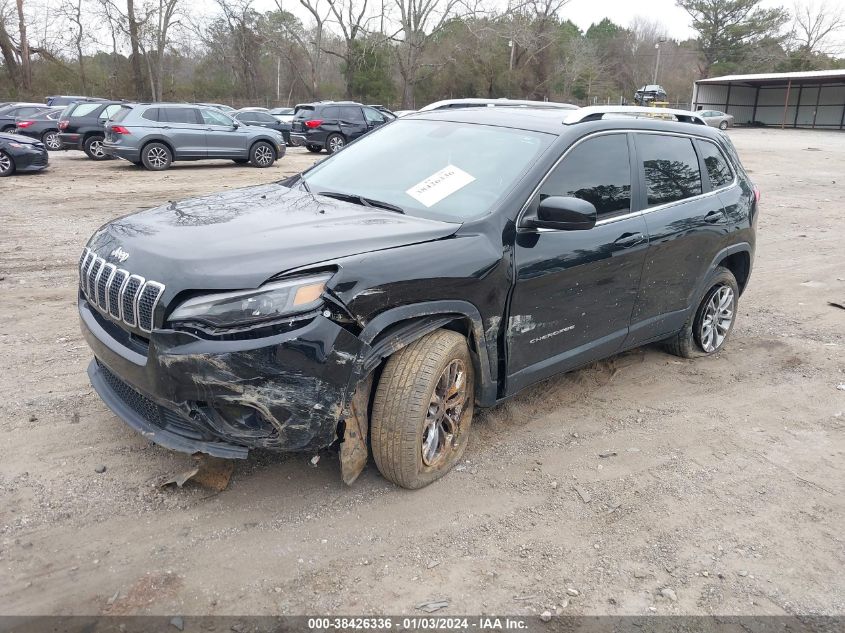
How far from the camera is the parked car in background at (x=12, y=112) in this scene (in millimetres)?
20016

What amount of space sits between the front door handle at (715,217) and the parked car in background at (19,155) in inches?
581

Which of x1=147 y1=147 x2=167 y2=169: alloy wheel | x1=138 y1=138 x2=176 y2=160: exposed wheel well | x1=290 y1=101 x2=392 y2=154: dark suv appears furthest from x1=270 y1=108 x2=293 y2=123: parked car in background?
x1=147 y1=147 x2=167 y2=169: alloy wheel

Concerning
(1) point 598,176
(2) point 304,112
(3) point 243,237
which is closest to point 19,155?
(2) point 304,112

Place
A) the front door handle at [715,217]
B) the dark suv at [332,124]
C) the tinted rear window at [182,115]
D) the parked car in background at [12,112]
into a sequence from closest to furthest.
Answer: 1. the front door handle at [715,217]
2. the tinted rear window at [182,115]
3. the parked car in background at [12,112]
4. the dark suv at [332,124]

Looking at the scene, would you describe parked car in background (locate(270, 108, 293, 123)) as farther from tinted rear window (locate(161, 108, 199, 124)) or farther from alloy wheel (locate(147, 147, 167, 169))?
alloy wheel (locate(147, 147, 167, 169))

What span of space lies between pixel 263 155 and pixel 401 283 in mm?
16051

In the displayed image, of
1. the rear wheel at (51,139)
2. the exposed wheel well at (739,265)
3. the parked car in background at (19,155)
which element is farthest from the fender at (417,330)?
the rear wheel at (51,139)

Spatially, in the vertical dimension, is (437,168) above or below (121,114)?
below

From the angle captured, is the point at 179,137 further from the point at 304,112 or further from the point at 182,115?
the point at 304,112

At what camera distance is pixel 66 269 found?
23.6 feet

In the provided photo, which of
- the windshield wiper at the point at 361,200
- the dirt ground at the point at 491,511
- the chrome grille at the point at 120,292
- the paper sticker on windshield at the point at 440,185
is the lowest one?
the dirt ground at the point at 491,511

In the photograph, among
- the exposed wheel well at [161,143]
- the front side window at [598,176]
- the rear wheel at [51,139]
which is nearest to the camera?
the front side window at [598,176]

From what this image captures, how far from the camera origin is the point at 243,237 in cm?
300

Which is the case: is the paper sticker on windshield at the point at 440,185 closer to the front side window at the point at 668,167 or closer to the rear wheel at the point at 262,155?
the front side window at the point at 668,167
